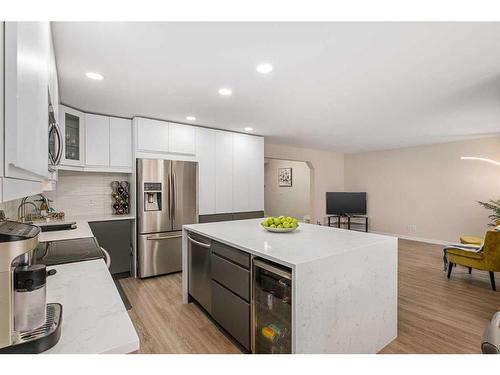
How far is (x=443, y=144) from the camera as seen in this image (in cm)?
557

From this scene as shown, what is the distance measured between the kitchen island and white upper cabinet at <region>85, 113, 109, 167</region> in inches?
88.8

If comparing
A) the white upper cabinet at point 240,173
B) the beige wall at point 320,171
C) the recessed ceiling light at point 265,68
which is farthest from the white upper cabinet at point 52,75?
the beige wall at point 320,171

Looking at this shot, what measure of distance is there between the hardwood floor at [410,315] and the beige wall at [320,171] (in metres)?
3.36

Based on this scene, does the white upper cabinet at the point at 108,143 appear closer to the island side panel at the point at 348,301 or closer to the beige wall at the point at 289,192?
the island side panel at the point at 348,301

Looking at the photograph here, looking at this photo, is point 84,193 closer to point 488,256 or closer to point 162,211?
point 162,211

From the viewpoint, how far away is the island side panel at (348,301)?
146 centimetres

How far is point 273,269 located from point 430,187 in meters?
5.88

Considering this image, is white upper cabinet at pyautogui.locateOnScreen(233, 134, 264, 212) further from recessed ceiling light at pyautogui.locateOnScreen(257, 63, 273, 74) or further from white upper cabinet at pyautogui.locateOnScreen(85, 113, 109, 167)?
recessed ceiling light at pyautogui.locateOnScreen(257, 63, 273, 74)

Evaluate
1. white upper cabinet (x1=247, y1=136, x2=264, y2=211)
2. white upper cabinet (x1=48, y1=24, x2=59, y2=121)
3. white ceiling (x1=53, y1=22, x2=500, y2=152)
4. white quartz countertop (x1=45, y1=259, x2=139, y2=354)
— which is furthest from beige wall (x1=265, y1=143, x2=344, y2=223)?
white quartz countertop (x1=45, y1=259, x2=139, y2=354)

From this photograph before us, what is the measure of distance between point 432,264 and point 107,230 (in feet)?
16.7

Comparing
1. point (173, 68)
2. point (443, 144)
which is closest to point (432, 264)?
point (443, 144)

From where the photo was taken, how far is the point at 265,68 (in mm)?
2086

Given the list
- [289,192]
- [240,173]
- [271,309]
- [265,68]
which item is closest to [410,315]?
[271,309]
